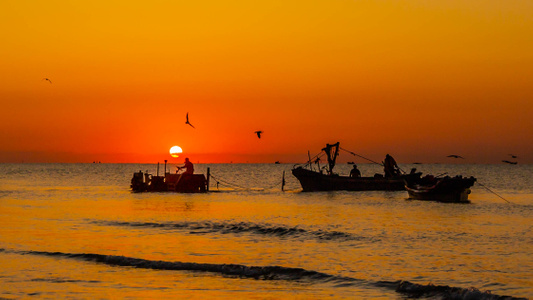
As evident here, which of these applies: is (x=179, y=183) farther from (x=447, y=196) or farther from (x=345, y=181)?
(x=447, y=196)

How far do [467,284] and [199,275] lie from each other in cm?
671

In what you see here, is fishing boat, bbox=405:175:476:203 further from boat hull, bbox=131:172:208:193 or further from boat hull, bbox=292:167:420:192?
boat hull, bbox=131:172:208:193

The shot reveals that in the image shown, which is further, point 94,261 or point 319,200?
point 319,200

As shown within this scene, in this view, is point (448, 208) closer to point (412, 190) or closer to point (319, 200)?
point (412, 190)

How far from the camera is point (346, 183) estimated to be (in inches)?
2432

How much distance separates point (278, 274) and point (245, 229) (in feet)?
40.0

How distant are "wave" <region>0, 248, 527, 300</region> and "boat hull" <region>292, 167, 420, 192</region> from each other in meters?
42.7

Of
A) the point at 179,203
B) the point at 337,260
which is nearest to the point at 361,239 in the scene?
the point at 337,260

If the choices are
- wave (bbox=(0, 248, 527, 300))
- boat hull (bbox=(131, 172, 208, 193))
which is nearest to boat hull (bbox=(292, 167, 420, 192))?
boat hull (bbox=(131, 172, 208, 193))

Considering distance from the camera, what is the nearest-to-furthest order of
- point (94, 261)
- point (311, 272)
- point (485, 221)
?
point (311, 272) → point (94, 261) → point (485, 221)

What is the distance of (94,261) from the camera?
1988cm

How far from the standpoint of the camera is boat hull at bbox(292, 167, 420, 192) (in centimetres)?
6122

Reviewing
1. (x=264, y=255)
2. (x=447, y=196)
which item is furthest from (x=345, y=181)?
(x=264, y=255)

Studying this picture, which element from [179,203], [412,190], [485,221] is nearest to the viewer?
[485,221]
